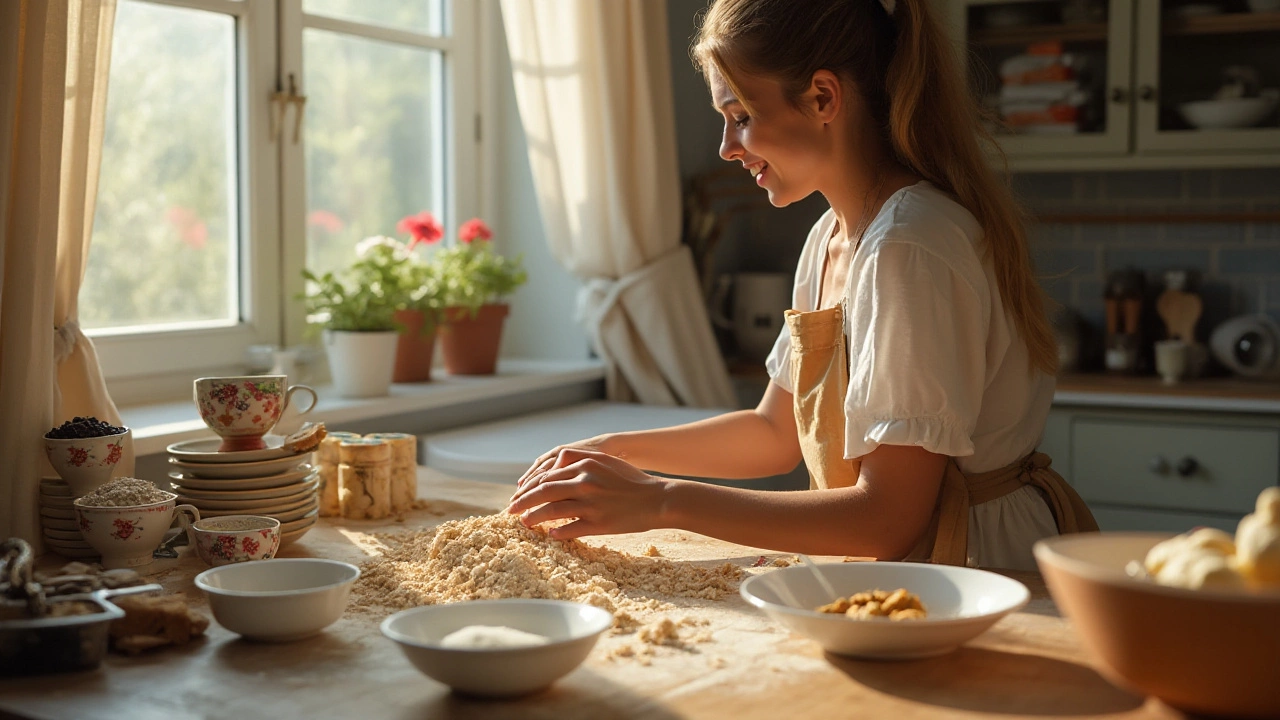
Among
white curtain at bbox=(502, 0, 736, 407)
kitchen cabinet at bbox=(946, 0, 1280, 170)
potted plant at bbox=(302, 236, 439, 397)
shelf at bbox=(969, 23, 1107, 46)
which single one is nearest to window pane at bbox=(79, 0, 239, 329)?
potted plant at bbox=(302, 236, 439, 397)

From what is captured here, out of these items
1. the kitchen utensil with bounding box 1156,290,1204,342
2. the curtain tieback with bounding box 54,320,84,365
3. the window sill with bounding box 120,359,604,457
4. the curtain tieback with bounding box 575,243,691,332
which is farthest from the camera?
the kitchen utensil with bounding box 1156,290,1204,342

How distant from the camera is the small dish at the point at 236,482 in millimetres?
1536

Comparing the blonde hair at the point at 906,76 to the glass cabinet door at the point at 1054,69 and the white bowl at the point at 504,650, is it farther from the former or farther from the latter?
the glass cabinet door at the point at 1054,69

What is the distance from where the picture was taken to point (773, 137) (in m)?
1.59

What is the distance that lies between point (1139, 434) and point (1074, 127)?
90 cm

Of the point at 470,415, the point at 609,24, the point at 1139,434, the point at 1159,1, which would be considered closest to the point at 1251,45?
the point at 1159,1

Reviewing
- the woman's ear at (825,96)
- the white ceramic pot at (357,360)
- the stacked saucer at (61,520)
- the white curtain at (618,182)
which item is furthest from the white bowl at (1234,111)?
the stacked saucer at (61,520)

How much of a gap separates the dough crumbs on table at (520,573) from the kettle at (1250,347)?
2.48 metres

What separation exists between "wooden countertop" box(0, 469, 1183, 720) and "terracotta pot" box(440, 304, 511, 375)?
5.70 ft

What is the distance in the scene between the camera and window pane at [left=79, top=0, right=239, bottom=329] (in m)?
2.31

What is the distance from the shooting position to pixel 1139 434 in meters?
3.08

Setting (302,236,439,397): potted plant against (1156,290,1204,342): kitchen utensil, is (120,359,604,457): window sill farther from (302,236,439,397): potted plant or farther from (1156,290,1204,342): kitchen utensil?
(1156,290,1204,342): kitchen utensil

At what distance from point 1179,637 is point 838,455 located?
786mm

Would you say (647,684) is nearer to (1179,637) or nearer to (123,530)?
(1179,637)
